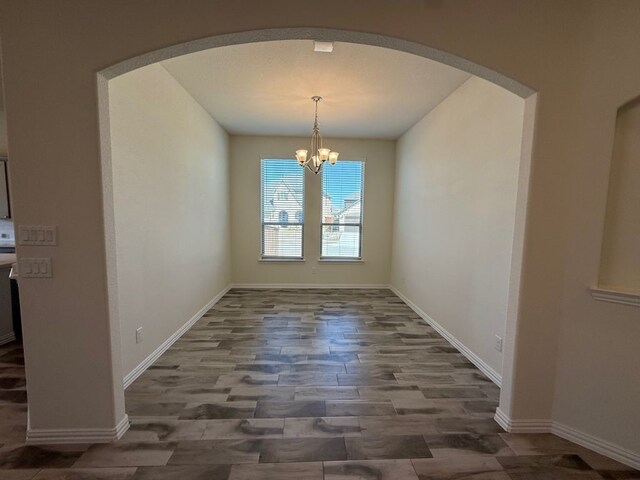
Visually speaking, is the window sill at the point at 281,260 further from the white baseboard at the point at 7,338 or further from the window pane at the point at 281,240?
the white baseboard at the point at 7,338

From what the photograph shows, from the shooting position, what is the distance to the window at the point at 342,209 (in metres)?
5.89

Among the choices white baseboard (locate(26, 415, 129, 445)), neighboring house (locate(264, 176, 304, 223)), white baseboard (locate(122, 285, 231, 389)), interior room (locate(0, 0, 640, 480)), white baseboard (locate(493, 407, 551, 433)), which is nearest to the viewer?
interior room (locate(0, 0, 640, 480))

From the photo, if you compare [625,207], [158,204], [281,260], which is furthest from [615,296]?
[281,260]

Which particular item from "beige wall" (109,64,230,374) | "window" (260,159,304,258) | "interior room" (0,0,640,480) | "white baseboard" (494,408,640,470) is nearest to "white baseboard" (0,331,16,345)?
"interior room" (0,0,640,480)

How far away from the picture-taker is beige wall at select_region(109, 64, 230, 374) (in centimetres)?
242

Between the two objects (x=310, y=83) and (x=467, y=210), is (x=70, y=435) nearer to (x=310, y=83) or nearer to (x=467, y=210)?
(x=310, y=83)

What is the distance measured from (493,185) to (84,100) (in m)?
3.16

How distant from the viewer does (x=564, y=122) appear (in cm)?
181

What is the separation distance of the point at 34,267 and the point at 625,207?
352 centimetres

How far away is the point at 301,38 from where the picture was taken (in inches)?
70.4

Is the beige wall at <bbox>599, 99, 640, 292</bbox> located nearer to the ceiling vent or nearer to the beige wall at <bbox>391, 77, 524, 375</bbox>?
the beige wall at <bbox>391, 77, 524, 375</bbox>

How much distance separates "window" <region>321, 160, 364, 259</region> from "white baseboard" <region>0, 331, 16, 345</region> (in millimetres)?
4515

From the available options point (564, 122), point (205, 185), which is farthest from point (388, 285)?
point (564, 122)

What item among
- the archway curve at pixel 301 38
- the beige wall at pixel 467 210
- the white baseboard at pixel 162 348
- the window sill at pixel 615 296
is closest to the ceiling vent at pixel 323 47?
the archway curve at pixel 301 38
